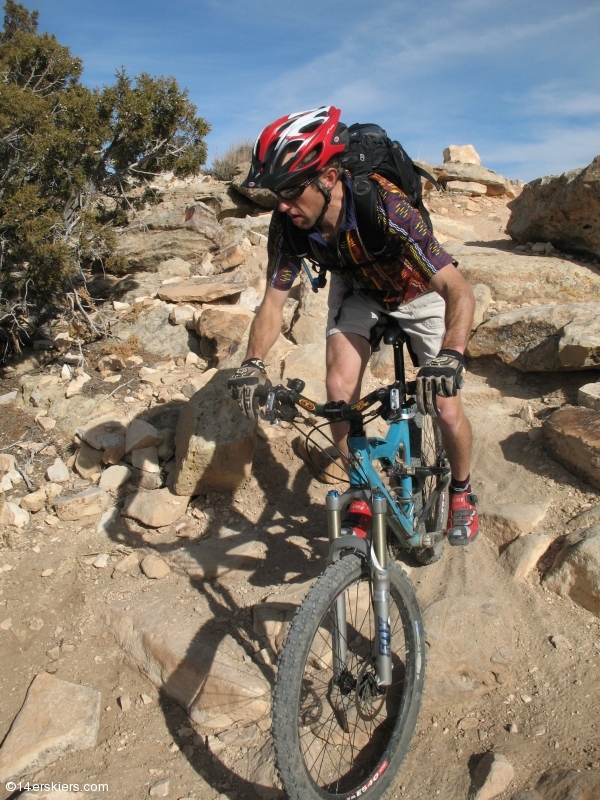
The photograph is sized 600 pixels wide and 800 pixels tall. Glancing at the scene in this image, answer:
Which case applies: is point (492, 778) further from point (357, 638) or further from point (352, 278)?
point (352, 278)

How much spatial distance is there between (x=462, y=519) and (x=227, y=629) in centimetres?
150

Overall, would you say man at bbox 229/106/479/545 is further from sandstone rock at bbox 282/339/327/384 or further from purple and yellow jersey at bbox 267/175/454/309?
sandstone rock at bbox 282/339/327/384

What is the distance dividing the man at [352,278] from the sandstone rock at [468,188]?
10.4 meters

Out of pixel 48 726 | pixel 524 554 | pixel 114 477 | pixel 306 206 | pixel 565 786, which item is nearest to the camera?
pixel 565 786

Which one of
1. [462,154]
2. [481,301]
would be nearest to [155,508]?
[481,301]

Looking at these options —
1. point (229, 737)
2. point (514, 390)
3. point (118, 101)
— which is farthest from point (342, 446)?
point (118, 101)

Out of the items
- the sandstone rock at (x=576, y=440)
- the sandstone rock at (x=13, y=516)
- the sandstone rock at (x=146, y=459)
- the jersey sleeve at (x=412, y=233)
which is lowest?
the sandstone rock at (x=13, y=516)

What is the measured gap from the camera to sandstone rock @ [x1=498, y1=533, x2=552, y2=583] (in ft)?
11.8

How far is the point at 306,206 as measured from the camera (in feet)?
9.11

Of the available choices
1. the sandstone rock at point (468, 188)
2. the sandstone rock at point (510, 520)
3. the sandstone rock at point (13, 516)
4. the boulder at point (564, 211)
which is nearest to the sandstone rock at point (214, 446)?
the sandstone rock at point (13, 516)

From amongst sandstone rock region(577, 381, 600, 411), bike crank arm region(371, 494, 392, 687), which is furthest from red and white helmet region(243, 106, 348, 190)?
sandstone rock region(577, 381, 600, 411)

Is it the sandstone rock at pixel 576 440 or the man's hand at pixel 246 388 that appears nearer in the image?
the man's hand at pixel 246 388

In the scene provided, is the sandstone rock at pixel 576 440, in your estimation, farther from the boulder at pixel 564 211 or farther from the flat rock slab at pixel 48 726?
the boulder at pixel 564 211

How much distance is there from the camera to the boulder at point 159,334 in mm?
6820
